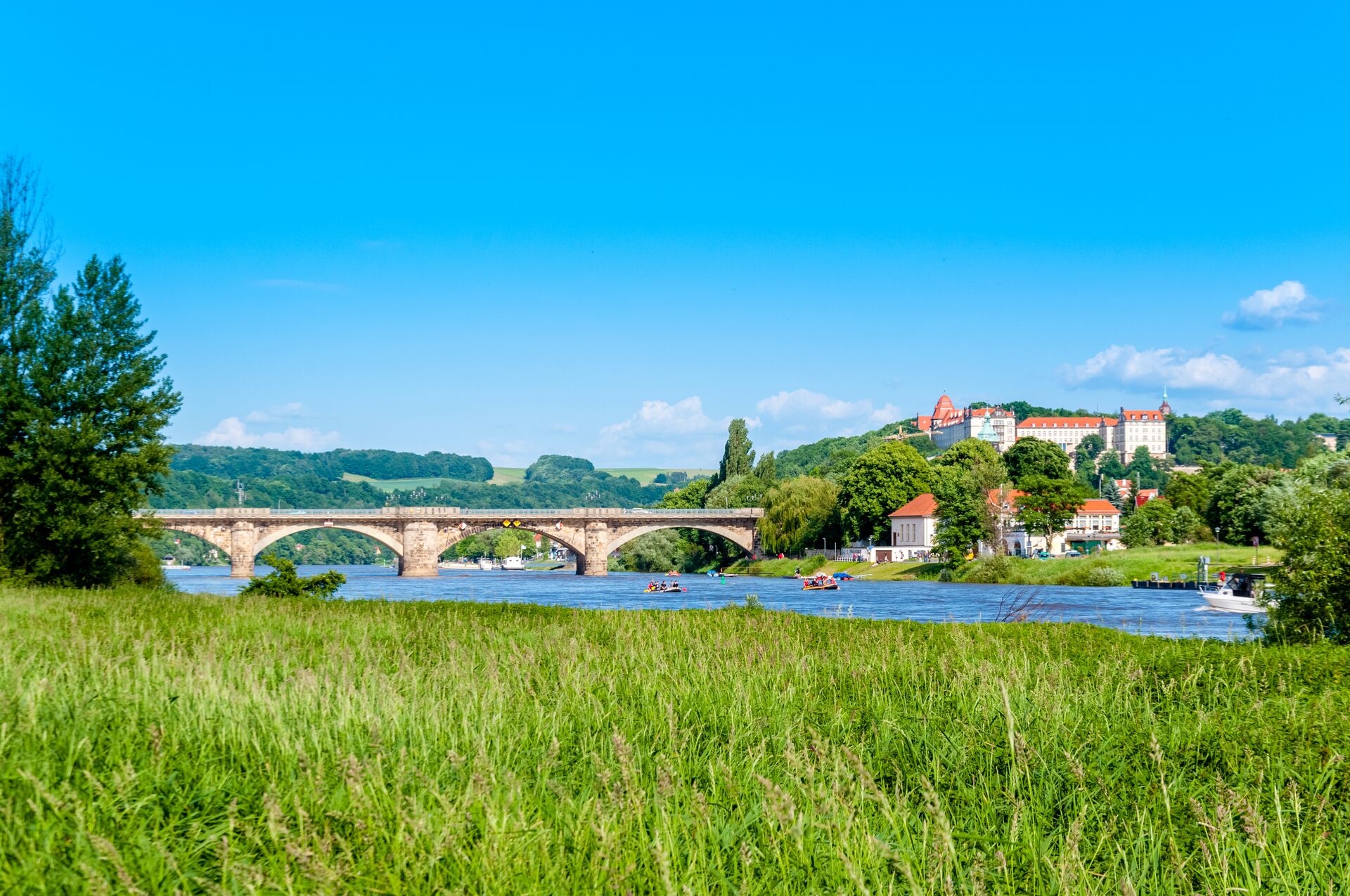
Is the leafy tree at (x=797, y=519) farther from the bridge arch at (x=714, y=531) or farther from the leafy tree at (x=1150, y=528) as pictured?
the leafy tree at (x=1150, y=528)

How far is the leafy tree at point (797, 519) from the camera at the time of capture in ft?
327

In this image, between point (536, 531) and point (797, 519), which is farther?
point (536, 531)

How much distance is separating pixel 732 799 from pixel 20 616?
14872mm

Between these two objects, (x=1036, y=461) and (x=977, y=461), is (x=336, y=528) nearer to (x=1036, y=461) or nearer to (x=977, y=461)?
(x=977, y=461)

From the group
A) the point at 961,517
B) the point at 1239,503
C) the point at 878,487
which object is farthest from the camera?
the point at 878,487

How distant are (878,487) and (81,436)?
79.5 meters

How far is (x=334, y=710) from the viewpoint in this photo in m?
7.36

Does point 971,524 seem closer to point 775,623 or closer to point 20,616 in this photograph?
point 775,623

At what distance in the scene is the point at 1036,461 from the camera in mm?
120000

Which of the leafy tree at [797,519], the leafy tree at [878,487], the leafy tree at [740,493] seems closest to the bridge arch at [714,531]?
the leafy tree at [797,519]

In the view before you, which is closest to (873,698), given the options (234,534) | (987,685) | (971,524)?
(987,685)

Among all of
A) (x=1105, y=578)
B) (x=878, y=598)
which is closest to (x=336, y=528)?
(x=878, y=598)

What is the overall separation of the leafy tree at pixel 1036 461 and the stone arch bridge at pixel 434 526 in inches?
1264

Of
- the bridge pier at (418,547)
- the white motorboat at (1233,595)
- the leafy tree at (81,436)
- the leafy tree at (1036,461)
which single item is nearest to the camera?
the leafy tree at (81,436)
